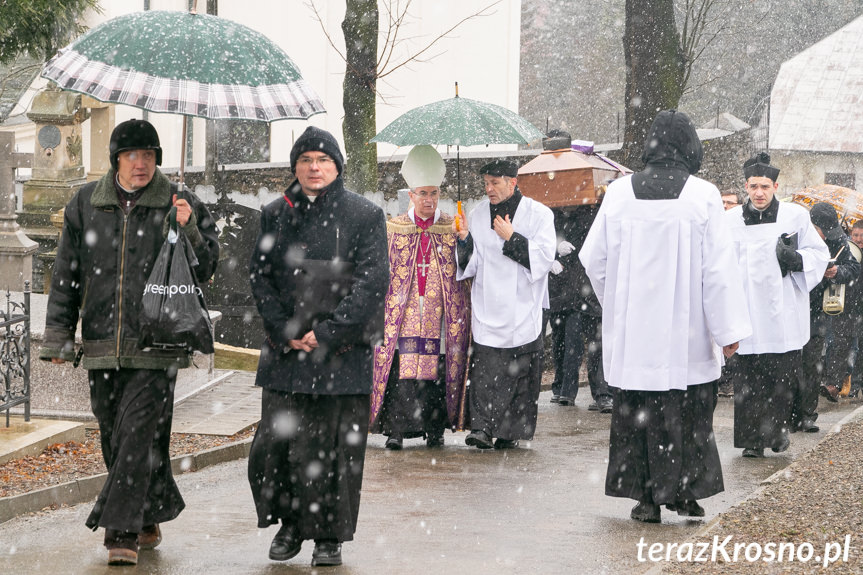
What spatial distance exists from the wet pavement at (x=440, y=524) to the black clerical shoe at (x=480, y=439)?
2.5 inches

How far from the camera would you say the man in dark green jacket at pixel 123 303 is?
6184 mm

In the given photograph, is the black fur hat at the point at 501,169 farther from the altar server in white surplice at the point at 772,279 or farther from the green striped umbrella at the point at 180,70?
the green striped umbrella at the point at 180,70

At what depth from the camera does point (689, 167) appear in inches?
302

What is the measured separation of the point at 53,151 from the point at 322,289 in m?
14.0

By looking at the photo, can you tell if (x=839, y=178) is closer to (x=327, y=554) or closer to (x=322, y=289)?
(x=322, y=289)

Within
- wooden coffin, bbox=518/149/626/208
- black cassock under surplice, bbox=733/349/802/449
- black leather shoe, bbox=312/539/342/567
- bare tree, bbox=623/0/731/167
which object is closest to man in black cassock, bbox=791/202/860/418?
black cassock under surplice, bbox=733/349/802/449

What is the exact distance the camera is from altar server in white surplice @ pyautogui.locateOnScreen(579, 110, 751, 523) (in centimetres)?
739

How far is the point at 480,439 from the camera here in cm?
984

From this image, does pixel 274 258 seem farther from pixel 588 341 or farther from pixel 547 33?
pixel 547 33

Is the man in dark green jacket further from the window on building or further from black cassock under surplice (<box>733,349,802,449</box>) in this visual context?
the window on building

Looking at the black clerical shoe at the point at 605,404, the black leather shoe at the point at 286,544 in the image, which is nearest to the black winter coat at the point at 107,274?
the black leather shoe at the point at 286,544

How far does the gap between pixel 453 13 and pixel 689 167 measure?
23.6 meters

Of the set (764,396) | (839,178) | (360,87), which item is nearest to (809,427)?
(764,396)

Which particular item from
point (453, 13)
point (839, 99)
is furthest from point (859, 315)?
point (839, 99)
